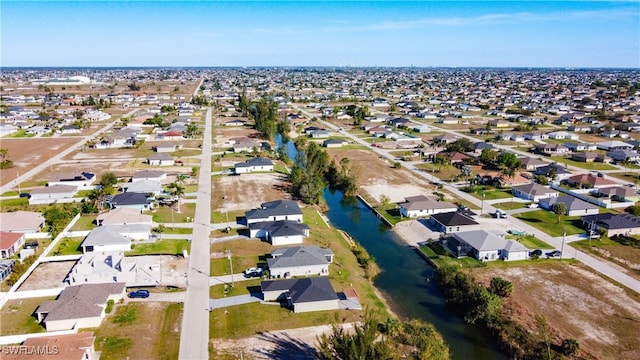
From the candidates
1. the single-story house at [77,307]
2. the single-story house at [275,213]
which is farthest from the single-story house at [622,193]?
the single-story house at [77,307]

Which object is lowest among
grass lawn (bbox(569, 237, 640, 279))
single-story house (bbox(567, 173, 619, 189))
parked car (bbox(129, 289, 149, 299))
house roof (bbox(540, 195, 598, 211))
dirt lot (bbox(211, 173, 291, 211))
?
parked car (bbox(129, 289, 149, 299))

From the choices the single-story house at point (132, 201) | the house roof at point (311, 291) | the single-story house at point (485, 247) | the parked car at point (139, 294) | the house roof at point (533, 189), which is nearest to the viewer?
the house roof at point (311, 291)

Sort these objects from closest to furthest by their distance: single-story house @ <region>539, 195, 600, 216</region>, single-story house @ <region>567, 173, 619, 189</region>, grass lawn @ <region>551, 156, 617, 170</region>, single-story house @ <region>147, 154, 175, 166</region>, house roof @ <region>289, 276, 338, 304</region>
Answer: house roof @ <region>289, 276, 338, 304</region> → single-story house @ <region>539, 195, 600, 216</region> → single-story house @ <region>567, 173, 619, 189</region> → grass lawn @ <region>551, 156, 617, 170</region> → single-story house @ <region>147, 154, 175, 166</region>

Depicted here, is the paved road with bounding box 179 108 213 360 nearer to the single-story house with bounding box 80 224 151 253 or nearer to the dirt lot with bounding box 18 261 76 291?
the single-story house with bounding box 80 224 151 253

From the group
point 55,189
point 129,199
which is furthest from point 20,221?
point 55,189

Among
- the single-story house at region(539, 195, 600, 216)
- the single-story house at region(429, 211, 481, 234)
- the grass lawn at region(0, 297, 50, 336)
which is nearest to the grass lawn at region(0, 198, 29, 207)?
the grass lawn at region(0, 297, 50, 336)

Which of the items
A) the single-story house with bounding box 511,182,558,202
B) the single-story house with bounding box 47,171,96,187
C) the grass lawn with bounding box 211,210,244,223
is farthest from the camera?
the single-story house with bounding box 47,171,96,187

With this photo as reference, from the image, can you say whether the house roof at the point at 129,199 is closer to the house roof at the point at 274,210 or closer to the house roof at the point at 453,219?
the house roof at the point at 274,210

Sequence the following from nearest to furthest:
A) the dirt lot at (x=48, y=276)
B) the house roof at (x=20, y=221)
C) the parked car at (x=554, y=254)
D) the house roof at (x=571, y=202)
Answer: the dirt lot at (x=48, y=276) → the parked car at (x=554, y=254) → the house roof at (x=20, y=221) → the house roof at (x=571, y=202)
